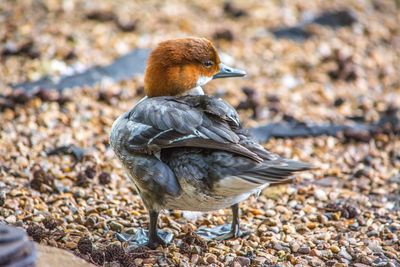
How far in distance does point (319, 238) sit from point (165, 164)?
4.69ft

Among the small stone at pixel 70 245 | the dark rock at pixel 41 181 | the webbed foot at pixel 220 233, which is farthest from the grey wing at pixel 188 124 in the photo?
the dark rock at pixel 41 181

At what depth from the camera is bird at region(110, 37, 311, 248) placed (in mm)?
4402

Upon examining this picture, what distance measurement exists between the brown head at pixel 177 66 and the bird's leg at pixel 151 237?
3.53 feet

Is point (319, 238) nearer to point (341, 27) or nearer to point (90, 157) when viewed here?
point (90, 157)

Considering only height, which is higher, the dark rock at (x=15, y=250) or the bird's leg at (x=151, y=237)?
the dark rock at (x=15, y=250)

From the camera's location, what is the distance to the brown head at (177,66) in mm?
5457

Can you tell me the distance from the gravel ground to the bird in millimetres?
453

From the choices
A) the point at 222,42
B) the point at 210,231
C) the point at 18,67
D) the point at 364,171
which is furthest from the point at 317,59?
the point at 210,231

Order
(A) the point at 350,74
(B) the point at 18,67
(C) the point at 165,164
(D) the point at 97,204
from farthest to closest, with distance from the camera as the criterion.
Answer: (A) the point at 350,74
(B) the point at 18,67
(D) the point at 97,204
(C) the point at 165,164

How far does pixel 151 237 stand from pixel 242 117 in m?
3.09

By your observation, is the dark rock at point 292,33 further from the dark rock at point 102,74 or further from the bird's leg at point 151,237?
the bird's leg at point 151,237

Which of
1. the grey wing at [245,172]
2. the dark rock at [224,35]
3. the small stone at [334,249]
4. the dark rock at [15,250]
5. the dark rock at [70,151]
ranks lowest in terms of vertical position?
the small stone at [334,249]

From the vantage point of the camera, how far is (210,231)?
5.36 metres

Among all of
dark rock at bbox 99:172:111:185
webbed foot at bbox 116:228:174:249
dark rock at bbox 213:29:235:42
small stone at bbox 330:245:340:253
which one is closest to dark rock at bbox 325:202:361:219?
small stone at bbox 330:245:340:253
